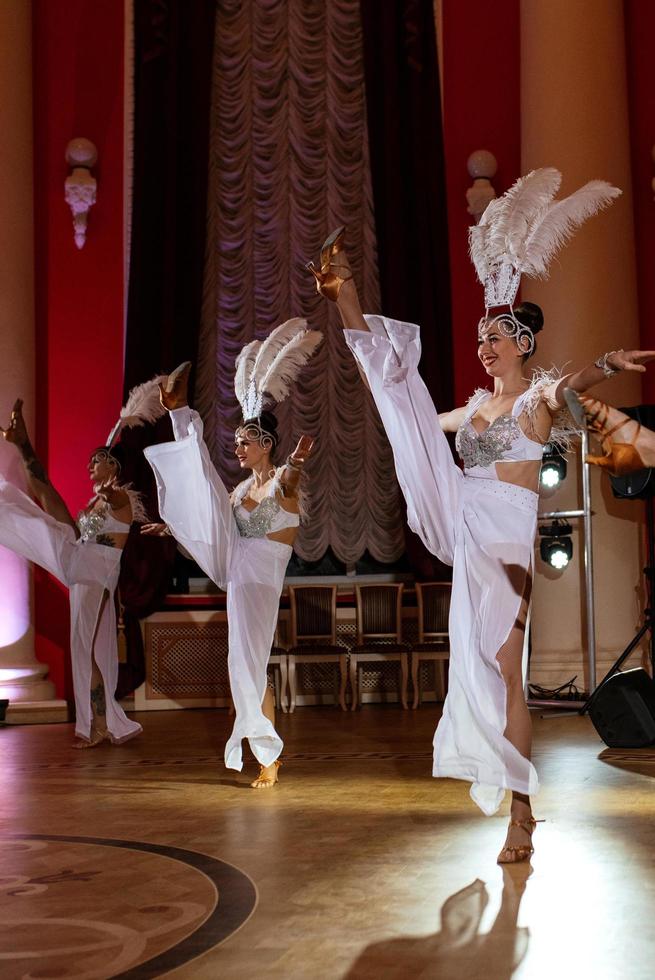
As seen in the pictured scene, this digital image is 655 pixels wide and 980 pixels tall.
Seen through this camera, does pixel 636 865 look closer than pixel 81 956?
No

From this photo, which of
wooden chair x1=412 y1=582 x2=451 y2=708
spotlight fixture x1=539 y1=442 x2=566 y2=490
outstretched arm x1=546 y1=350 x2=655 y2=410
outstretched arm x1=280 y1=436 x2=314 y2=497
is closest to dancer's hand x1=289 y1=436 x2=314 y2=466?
outstretched arm x1=280 y1=436 x2=314 y2=497

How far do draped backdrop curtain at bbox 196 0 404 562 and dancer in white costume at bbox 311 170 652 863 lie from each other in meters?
5.67

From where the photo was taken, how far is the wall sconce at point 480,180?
9484 millimetres

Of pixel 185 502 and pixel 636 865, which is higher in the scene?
pixel 185 502

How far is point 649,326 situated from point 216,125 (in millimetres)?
4056

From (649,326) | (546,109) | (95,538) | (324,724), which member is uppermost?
(546,109)

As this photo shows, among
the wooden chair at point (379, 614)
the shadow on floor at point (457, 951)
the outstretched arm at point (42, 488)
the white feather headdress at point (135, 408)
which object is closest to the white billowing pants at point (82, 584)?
the outstretched arm at point (42, 488)

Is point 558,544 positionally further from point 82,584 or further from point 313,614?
point 82,584

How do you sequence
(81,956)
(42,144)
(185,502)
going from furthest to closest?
(42,144)
(185,502)
(81,956)

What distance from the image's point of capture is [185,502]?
5234 mm

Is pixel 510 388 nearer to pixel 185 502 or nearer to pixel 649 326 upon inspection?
pixel 185 502

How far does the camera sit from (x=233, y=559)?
5445 millimetres

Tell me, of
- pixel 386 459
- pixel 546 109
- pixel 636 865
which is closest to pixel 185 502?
pixel 636 865

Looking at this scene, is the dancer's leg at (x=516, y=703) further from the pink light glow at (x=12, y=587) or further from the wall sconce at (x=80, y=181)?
the wall sconce at (x=80, y=181)
